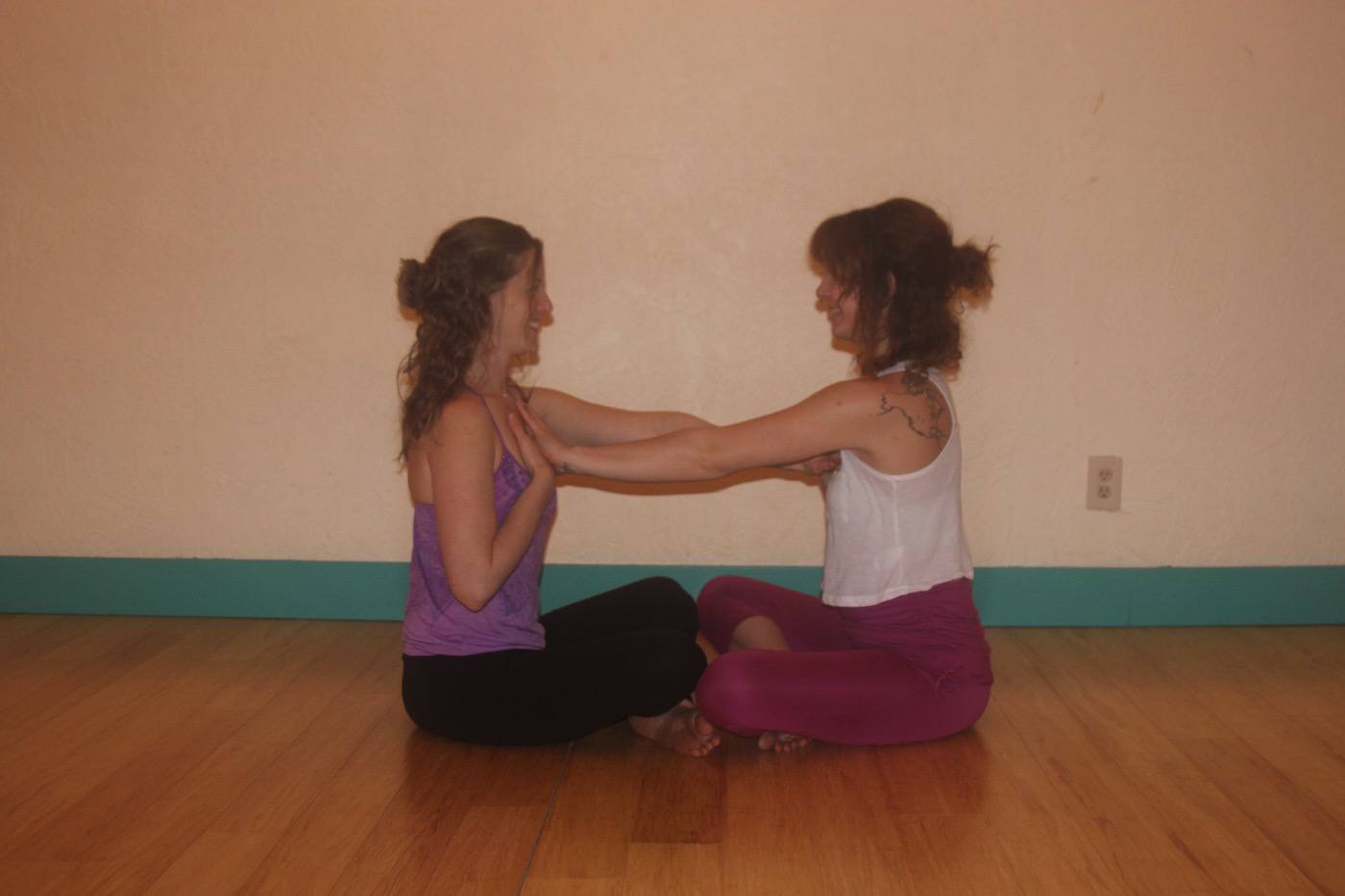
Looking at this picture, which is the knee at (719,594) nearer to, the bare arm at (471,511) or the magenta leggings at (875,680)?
the magenta leggings at (875,680)

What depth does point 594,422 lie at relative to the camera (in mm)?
2939

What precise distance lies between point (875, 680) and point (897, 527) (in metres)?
0.31

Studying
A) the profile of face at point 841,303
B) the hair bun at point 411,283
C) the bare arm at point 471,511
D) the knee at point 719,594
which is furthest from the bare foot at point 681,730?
the hair bun at point 411,283

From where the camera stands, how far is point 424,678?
254 centimetres

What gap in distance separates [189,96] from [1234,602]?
318cm

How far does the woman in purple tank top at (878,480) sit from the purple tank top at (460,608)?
12cm

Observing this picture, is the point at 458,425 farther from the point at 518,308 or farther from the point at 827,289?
the point at 827,289

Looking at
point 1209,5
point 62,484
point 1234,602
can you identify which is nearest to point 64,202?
point 62,484

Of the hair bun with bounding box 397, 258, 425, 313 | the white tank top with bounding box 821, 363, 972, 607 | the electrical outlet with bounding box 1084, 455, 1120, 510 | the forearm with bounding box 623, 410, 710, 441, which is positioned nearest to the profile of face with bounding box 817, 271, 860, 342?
the white tank top with bounding box 821, 363, 972, 607

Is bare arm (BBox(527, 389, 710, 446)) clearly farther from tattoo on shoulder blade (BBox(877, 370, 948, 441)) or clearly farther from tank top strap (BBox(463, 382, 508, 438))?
tattoo on shoulder blade (BBox(877, 370, 948, 441))

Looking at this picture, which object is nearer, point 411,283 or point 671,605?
point 411,283

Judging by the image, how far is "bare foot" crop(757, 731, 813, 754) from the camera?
2.56 metres

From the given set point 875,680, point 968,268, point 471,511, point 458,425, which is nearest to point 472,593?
point 471,511

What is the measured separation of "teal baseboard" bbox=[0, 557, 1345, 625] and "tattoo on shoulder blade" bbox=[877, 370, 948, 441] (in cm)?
99
